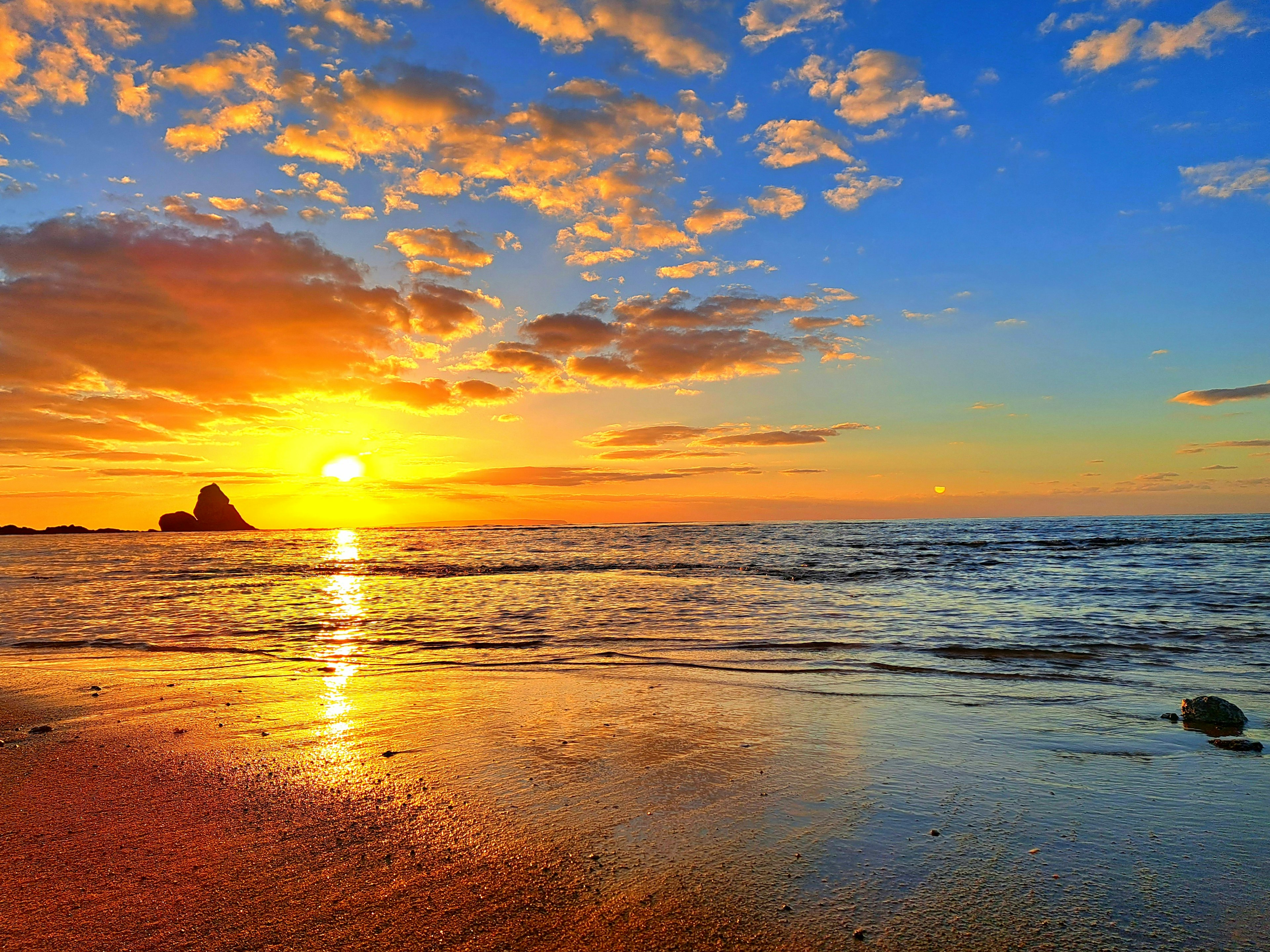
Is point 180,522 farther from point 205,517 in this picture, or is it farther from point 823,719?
point 823,719

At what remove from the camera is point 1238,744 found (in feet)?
20.3

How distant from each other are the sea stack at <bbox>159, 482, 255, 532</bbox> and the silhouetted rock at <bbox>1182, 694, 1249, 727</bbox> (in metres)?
214

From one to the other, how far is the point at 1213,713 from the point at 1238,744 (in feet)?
2.70

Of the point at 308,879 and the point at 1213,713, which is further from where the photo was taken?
the point at 1213,713

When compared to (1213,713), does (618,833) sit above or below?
above

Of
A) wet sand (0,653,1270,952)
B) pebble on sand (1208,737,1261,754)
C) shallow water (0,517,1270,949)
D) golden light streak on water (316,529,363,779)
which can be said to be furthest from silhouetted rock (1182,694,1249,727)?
golden light streak on water (316,529,363,779)

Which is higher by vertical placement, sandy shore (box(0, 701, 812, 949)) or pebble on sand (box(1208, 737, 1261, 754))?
sandy shore (box(0, 701, 812, 949))

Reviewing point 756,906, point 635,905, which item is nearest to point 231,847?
point 635,905

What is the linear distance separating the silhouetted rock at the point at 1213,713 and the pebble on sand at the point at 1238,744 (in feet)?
1.37

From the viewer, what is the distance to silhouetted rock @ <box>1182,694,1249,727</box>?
22.4 ft

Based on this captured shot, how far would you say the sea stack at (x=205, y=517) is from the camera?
18488 centimetres

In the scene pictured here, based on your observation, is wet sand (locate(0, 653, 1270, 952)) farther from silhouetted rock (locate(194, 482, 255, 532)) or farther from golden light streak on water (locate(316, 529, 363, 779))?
silhouetted rock (locate(194, 482, 255, 532))

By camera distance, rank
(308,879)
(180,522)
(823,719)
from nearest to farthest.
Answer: (308,879), (823,719), (180,522)

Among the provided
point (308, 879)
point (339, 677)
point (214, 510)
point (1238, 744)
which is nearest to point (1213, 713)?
point (1238, 744)
